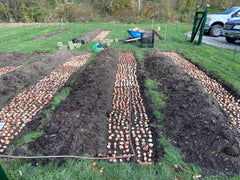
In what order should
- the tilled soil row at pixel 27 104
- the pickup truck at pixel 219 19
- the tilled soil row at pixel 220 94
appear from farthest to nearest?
1. the pickup truck at pixel 219 19
2. the tilled soil row at pixel 220 94
3. the tilled soil row at pixel 27 104

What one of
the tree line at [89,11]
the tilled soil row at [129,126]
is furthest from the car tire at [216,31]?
the tree line at [89,11]

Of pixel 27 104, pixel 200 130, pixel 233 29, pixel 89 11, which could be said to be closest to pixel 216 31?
pixel 233 29

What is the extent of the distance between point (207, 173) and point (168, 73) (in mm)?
3710

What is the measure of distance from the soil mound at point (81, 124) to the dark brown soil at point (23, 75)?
74.4 inches

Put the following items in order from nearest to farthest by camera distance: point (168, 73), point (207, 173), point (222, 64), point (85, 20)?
point (207, 173) → point (168, 73) → point (222, 64) → point (85, 20)

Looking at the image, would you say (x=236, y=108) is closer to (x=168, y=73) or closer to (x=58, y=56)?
(x=168, y=73)

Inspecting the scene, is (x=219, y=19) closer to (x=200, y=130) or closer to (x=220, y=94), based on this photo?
(x=220, y=94)

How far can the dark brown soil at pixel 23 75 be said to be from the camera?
4688mm

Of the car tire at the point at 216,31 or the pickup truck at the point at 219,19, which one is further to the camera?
the car tire at the point at 216,31

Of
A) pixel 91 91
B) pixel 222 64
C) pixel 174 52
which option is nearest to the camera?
A: pixel 91 91

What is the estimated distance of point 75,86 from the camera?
16.3 ft

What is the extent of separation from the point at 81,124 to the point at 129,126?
1027mm

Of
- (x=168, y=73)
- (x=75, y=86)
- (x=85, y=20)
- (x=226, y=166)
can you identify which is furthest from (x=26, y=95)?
(x=85, y=20)

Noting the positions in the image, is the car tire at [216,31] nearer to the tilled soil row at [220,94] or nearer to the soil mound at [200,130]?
the tilled soil row at [220,94]
